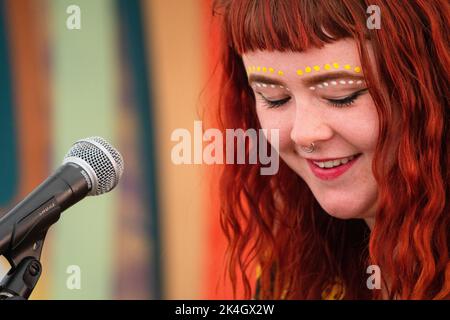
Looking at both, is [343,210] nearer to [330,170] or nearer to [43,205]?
[330,170]

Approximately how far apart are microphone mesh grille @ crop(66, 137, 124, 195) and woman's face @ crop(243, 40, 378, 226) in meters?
0.40

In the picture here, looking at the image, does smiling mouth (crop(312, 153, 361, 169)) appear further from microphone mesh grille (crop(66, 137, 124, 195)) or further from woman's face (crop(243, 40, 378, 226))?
microphone mesh grille (crop(66, 137, 124, 195))

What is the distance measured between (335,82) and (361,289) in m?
0.52

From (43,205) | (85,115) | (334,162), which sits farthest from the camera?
(85,115)

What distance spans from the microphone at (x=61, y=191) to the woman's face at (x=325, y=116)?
1.31 ft

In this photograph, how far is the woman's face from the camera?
1.24 metres

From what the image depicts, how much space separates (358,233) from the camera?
5.18ft

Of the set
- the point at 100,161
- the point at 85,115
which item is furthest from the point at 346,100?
the point at 85,115

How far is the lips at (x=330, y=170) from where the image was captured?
135cm

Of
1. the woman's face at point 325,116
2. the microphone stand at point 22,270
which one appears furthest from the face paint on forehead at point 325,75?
the microphone stand at point 22,270

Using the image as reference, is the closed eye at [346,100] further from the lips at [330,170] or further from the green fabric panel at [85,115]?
the green fabric panel at [85,115]

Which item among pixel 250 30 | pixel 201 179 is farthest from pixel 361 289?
pixel 250 30

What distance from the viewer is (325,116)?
50.9 inches

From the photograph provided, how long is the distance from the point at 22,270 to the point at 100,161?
0.63 ft
